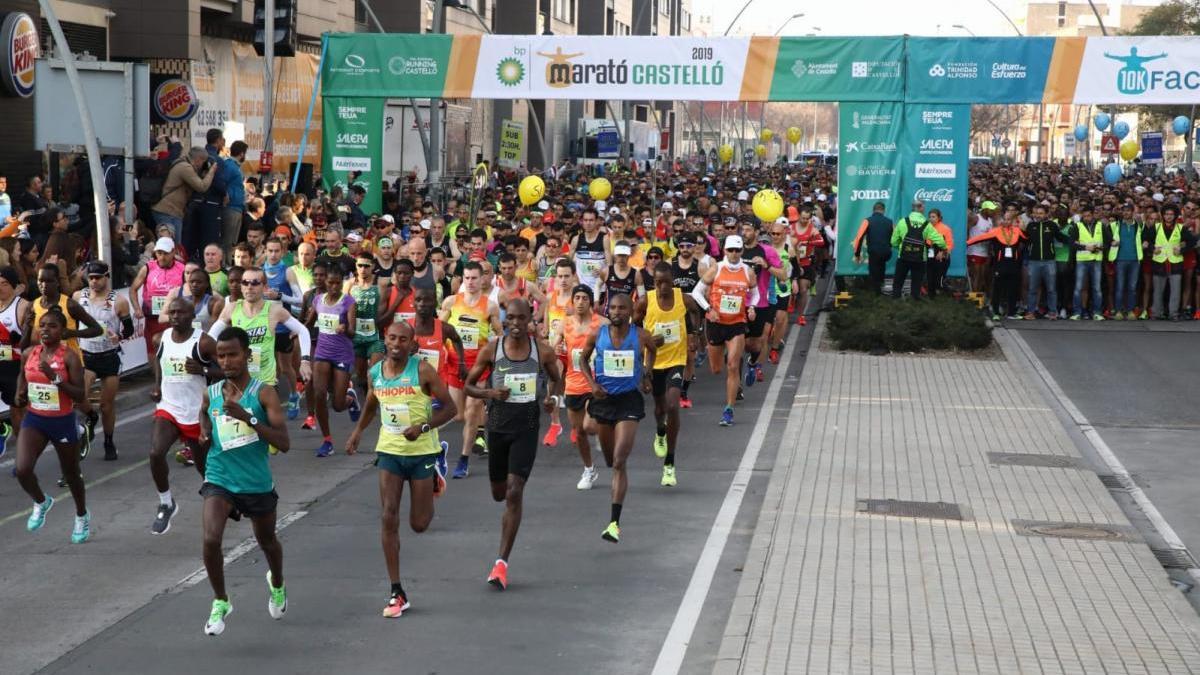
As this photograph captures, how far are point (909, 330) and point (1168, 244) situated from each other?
6.29m

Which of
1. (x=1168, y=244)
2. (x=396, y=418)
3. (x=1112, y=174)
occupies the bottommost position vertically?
(x=396, y=418)

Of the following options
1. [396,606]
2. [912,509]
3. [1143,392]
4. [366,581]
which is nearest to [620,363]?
[912,509]

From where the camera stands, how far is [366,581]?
32.5 ft

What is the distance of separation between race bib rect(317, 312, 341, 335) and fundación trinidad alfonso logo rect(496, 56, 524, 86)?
37.6 ft

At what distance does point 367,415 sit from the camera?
33.6ft

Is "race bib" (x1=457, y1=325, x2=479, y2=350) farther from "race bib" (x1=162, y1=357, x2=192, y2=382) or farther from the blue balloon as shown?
the blue balloon

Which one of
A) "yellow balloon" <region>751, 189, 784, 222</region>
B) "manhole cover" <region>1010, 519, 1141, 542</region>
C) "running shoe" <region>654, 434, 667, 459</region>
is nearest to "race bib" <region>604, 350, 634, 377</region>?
"running shoe" <region>654, 434, 667, 459</region>

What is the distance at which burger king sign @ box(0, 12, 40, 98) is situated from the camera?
25.5 m

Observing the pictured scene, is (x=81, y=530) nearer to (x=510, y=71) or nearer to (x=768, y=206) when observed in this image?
(x=510, y=71)

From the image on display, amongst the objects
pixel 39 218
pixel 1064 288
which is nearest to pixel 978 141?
pixel 1064 288

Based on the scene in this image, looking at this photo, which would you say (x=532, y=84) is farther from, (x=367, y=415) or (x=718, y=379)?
(x=367, y=415)

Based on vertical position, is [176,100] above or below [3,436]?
above

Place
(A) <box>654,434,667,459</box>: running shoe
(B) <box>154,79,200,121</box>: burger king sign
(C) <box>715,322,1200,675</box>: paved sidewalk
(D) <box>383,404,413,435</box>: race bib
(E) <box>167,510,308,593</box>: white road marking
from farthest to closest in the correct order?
1. (B) <box>154,79,200,121</box>: burger king sign
2. (A) <box>654,434,667,459</box>: running shoe
3. (E) <box>167,510,308,593</box>: white road marking
4. (D) <box>383,404,413,435</box>: race bib
5. (C) <box>715,322,1200,675</box>: paved sidewalk

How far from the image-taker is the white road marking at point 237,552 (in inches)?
388
